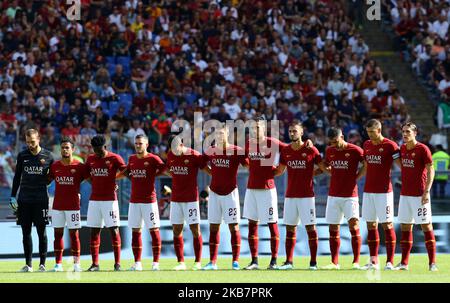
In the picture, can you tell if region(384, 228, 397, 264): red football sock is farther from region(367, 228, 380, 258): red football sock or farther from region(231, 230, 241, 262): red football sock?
region(231, 230, 241, 262): red football sock

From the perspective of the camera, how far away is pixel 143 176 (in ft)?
58.7

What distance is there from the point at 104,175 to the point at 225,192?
74.3 inches

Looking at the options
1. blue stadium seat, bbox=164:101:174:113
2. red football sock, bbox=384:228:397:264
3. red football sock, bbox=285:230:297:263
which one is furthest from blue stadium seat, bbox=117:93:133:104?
red football sock, bbox=384:228:397:264

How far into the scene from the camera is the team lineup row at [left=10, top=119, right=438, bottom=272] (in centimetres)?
1764

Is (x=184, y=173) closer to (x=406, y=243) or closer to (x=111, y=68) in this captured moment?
(x=406, y=243)

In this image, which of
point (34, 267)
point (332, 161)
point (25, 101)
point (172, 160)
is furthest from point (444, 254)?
point (25, 101)

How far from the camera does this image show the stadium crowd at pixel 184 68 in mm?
28438

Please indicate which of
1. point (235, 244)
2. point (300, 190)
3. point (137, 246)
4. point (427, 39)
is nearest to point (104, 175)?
point (137, 246)

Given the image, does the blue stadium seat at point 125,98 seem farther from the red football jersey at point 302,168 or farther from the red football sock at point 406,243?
the red football sock at point 406,243

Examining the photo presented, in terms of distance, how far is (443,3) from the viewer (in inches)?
1335

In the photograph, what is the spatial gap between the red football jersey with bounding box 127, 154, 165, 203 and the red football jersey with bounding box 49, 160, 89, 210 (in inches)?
32.3

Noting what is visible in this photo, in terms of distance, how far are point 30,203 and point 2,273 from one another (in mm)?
1157

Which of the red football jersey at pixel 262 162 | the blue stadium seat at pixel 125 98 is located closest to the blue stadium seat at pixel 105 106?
the blue stadium seat at pixel 125 98

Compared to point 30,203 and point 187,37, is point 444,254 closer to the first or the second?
point 30,203
